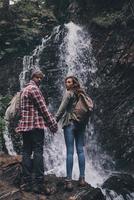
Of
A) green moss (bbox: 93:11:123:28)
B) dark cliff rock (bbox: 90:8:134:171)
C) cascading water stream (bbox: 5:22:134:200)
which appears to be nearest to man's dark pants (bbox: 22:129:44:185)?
cascading water stream (bbox: 5:22:134:200)

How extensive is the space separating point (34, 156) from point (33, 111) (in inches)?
32.9

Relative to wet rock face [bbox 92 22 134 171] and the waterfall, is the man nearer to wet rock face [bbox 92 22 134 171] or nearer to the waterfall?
the waterfall

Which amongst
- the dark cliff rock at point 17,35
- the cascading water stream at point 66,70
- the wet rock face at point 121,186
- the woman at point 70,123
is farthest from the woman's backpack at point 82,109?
the dark cliff rock at point 17,35

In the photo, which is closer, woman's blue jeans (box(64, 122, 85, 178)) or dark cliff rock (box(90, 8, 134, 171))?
woman's blue jeans (box(64, 122, 85, 178))

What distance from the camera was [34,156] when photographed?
7738 millimetres

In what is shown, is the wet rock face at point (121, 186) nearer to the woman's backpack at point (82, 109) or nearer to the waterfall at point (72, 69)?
the waterfall at point (72, 69)

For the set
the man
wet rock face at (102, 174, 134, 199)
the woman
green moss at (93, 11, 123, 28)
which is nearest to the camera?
the man

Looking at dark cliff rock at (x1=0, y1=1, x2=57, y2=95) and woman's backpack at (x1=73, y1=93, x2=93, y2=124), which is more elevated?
dark cliff rock at (x1=0, y1=1, x2=57, y2=95)

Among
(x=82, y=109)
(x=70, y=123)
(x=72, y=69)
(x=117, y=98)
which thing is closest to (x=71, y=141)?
(x=70, y=123)

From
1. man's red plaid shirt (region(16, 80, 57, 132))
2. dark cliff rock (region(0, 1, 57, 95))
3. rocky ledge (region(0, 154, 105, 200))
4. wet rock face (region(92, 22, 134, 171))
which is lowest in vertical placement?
rocky ledge (region(0, 154, 105, 200))

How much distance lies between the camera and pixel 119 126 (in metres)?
14.1

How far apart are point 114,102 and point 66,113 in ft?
20.7

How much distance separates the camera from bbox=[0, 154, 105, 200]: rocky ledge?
769 cm

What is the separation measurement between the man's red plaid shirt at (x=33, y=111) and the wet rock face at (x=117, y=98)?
648cm
